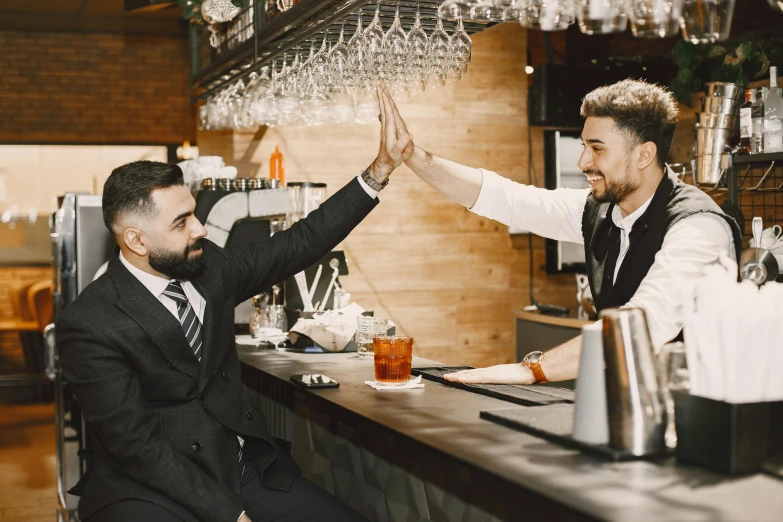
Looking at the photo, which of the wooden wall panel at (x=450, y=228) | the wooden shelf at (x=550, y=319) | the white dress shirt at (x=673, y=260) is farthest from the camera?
the wooden wall panel at (x=450, y=228)

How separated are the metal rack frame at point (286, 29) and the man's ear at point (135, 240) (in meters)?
0.96

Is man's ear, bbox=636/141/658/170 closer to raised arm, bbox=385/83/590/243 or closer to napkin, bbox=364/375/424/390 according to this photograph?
raised arm, bbox=385/83/590/243

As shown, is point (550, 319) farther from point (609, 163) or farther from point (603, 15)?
point (603, 15)

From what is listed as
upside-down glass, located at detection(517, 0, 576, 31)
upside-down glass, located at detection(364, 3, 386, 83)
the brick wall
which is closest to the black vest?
upside-down glass, located at detection(517, 0, 576, 31)

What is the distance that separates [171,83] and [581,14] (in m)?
7.24

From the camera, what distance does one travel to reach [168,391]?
2371 mm

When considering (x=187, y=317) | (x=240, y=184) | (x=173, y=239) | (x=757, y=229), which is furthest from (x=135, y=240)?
(x=757, y=229)

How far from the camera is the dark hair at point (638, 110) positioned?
8.14 feet

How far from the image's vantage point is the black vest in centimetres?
238

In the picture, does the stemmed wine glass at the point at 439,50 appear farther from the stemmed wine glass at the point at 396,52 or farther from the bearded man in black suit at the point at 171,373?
the bearded man in black suit at the point at 171,373

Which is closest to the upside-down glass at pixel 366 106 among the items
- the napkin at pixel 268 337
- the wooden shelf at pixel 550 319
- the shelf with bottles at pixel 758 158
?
the napkin at pixel 268 337

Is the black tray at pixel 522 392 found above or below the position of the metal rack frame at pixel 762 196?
below

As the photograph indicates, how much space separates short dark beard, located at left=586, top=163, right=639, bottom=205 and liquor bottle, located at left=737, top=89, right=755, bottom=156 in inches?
64.9

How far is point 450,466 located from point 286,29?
185cm
